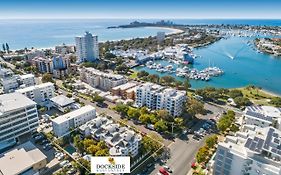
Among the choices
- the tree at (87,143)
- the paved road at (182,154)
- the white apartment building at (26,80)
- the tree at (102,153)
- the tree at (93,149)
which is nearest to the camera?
the paved road at (182,154)

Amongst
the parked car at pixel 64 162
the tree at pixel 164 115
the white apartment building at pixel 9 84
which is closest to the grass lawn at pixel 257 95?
the tree at pixel 164 115

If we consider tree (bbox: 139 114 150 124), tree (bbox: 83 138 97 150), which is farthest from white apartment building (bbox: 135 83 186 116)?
tree (bbox: 83 138 97 150)

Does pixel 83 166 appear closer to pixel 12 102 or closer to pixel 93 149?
pixel 93 149

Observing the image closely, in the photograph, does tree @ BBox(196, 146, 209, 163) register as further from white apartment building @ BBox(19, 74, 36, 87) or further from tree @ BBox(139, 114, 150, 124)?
white apartment building @ BBox(19, 74, 36, 87)

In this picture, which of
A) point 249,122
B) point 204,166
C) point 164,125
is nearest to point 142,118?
point 164,125

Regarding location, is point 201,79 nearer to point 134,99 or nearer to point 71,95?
point 134,99

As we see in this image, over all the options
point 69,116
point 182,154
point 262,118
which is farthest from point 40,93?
point 262,118

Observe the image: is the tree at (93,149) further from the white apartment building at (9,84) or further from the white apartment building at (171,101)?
the white apartment building at (9,84)
